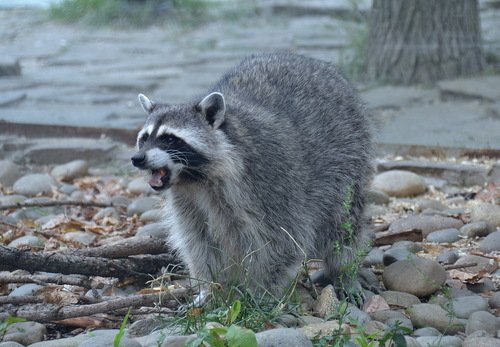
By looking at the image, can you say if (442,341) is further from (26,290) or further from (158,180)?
(26,290)

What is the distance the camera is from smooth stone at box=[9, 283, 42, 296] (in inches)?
203

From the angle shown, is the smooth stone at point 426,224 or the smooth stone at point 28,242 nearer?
the smooth stone at point 28,242

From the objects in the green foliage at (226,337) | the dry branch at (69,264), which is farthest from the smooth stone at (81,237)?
the green foliage at (226,337)

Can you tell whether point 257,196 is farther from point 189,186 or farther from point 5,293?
point 5,293

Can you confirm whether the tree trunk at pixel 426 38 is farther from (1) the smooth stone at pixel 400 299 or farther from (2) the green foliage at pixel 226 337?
(2) the green foliage at pixel 226 337

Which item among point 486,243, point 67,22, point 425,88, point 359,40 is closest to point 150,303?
point 486,243

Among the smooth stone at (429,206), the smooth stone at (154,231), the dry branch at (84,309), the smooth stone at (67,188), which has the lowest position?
the smooth stone at (67,188)

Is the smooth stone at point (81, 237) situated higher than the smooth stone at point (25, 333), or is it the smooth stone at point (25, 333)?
the smooth stone at point (25, 333)

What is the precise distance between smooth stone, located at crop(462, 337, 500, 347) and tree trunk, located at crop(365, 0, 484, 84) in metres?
5.62

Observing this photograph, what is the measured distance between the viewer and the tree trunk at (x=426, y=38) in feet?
30.8

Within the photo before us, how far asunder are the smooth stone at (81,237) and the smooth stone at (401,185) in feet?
6.96

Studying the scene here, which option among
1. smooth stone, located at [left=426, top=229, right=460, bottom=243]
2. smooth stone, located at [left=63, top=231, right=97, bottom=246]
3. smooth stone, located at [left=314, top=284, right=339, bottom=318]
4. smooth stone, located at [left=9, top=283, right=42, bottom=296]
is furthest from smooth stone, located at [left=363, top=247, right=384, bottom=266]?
smooth stone, located at [left=9, top=283, right=42, bottom=296]

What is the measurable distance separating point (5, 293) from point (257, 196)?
152 centimetres

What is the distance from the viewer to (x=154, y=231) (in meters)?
6.00
